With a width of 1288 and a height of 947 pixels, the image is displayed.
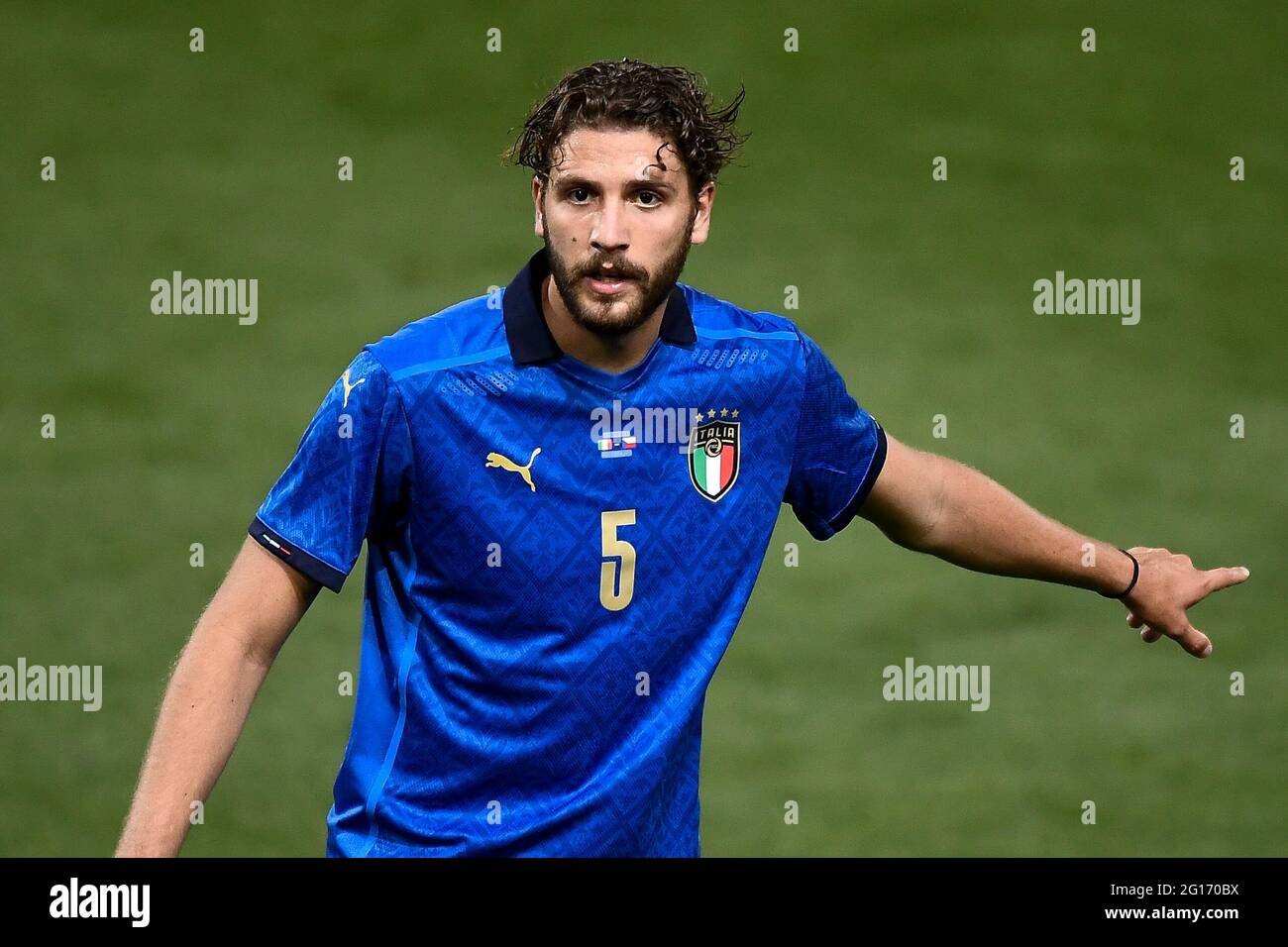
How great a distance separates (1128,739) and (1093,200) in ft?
5.87

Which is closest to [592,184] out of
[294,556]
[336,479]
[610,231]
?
[610,231]

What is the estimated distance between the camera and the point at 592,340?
245cm

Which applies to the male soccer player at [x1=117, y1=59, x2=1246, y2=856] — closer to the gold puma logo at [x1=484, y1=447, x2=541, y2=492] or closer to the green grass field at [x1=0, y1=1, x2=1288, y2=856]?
the gold puma logo at [x1=484, y1=447, x2=541, y2=492]

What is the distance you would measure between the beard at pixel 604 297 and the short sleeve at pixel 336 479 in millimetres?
248

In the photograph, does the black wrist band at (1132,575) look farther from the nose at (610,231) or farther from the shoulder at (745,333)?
the nose at (610,231)

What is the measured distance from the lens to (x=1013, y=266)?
5887 mm

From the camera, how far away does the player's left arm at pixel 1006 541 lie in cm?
281

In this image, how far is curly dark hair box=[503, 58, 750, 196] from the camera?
2418 millimetres

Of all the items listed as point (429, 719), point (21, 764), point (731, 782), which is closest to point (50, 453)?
point (21, 764)

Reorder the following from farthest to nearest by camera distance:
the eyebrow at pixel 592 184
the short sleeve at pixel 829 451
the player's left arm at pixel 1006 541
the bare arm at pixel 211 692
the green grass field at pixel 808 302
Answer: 1. the green grass field at pixel 808 302
2. the player's left arm at pixel 1006 541
3. the short sleeve at pixel 829 451
4. the eyebrow at pixel 592 184
5. the bare arm at pixel 211 692

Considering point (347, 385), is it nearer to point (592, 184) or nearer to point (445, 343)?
point (445, 343)

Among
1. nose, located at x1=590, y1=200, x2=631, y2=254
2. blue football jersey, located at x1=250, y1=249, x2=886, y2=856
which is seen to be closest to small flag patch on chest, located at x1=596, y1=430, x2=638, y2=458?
blue football jersey, located at x1=250, y1=249, x2=886, y2=856

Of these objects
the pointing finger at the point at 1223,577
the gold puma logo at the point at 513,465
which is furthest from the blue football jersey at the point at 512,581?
the pointing finger at the point at 1223,577

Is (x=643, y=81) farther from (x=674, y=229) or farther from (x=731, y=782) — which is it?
(x=731, y=782)
